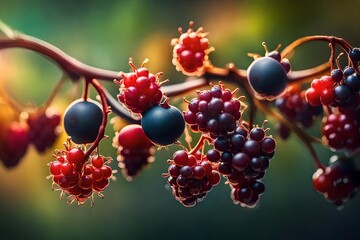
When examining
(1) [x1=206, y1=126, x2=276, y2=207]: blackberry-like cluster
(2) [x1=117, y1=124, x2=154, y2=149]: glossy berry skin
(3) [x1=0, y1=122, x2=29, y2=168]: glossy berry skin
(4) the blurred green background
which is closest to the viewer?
(1) [x1=206, y1=126, x2=276, y2=207]: blackberry-like cluster


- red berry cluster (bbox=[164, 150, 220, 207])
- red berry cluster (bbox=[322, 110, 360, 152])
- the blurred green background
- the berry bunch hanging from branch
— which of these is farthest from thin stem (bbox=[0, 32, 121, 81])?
the blurred green background

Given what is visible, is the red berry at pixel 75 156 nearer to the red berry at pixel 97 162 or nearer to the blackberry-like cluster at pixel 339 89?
the red berry at pixel 97 162

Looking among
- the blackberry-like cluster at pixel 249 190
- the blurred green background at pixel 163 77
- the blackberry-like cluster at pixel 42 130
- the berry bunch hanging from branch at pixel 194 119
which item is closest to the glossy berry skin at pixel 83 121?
the berry bunch hanging from branch at pixel 194 119

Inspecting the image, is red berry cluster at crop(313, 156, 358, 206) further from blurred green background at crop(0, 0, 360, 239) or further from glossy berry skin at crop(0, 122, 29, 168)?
blurred green background at crop(0, 0, 360, 239)

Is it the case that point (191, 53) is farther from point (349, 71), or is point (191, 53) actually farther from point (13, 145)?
point (13, 145)

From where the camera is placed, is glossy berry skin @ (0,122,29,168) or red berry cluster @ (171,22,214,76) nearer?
red berry cluster @ (171,22,214,76)

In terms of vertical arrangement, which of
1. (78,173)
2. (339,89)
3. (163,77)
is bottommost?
(78,173)

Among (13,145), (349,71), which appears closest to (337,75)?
(349,71)
